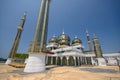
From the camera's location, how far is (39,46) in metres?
16.9

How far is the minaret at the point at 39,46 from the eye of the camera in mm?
15328

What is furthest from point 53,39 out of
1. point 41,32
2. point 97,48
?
point 41,32

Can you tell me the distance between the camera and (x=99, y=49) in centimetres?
3009

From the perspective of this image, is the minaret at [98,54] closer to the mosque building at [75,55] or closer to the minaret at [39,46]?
the mosque building at [75,55]

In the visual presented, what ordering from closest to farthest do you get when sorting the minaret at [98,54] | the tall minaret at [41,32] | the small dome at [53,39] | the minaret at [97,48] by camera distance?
the tall minaret at [41,32], the minaret at [98,54], the minaret at [97,48], the small dome at [53,39]

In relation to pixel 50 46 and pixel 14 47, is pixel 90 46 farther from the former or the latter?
pixel 14 47

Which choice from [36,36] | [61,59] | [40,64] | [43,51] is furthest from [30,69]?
[61,59]

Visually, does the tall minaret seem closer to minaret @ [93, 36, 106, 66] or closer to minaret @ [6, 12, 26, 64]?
minaret @ [6, 12, 26, 64]

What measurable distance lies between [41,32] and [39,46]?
10.2 feet

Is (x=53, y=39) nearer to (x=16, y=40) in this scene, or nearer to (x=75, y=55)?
(x=16, y=40)

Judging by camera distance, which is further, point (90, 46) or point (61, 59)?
point (90, 46)

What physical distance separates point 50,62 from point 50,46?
9.22 meters

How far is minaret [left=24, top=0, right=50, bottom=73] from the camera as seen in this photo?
1533 centimetres

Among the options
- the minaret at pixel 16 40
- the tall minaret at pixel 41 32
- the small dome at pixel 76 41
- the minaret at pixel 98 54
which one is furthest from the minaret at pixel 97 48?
the minaret at pixel 16 40
